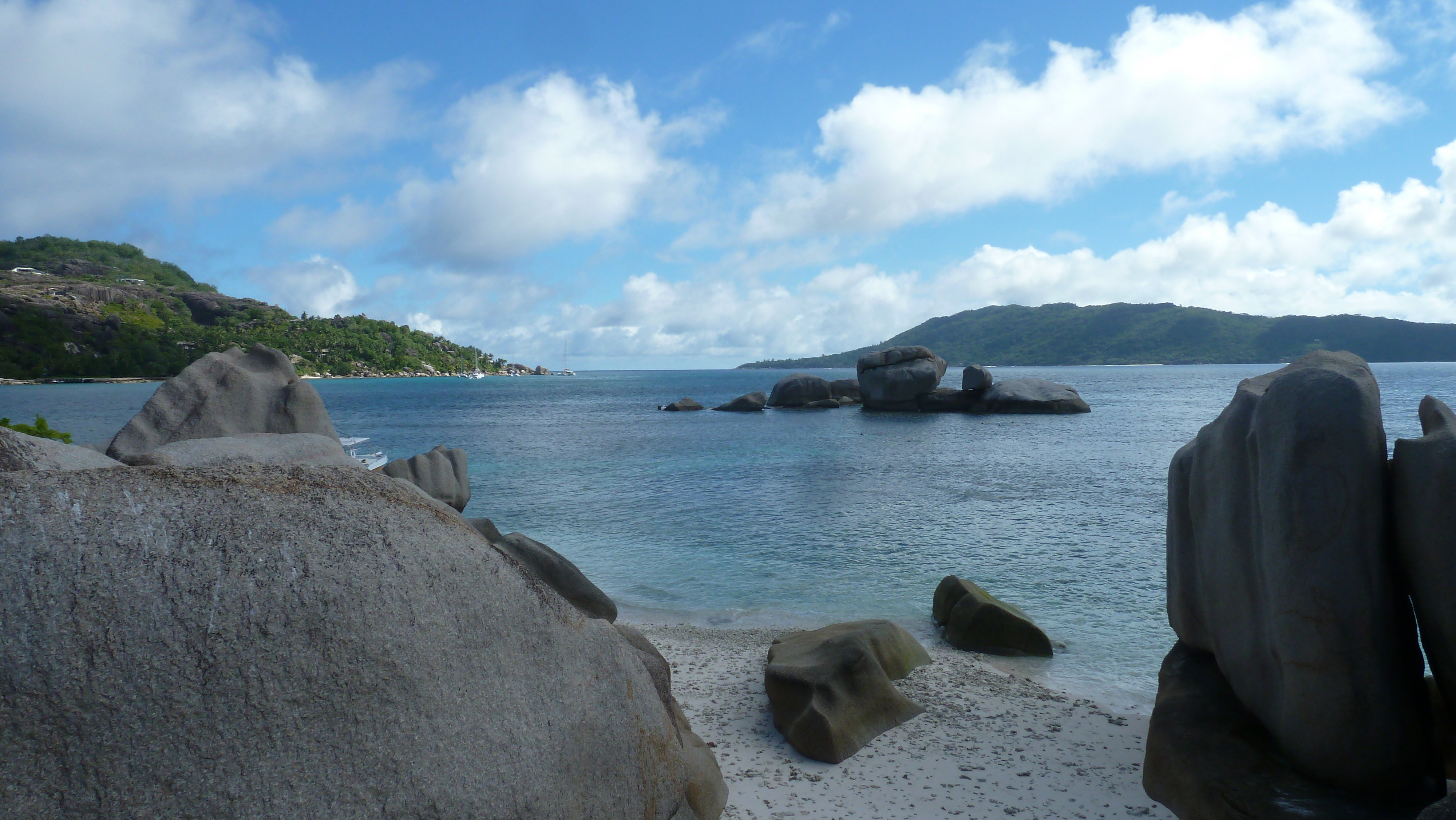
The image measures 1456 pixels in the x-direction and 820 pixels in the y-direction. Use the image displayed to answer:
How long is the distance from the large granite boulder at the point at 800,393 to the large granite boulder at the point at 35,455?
6872 centimetres

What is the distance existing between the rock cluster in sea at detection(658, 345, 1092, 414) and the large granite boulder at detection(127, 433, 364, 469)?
187 ft

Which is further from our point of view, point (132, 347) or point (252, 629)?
point (132, 347)

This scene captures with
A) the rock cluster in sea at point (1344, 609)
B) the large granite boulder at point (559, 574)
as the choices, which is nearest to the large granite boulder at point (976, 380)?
the large granite boulder at point (559, 574)

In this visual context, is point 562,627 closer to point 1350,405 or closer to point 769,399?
point 1350,405

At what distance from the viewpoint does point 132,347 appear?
111 metres

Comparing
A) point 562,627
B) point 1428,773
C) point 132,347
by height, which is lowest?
point 1428,773

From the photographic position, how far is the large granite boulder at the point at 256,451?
7305 mm

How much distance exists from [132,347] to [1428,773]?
140647mm

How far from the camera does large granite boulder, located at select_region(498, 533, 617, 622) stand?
9602 mm

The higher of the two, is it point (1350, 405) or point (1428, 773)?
point (1350, 405)

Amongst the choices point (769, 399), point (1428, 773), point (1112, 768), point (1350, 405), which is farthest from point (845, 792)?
point (769, 399)

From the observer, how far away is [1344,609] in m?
5.36

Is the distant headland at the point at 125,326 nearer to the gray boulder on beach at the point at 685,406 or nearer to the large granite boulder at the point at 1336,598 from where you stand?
the gray boulder on beach at the point at 685,406

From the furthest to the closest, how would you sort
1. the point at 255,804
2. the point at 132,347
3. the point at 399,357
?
the point at 399,357
the point at 132,347
the point at 255,804
